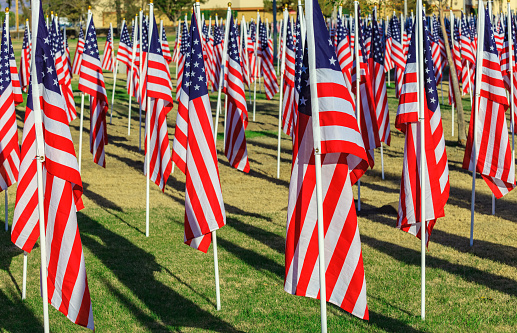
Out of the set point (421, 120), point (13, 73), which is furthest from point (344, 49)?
point (13, 73)

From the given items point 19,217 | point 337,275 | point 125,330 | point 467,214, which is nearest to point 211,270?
point 125,330

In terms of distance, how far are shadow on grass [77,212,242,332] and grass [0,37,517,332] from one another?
0.01m

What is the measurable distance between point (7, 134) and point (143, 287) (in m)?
3.55

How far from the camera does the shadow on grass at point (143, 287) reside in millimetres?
7984

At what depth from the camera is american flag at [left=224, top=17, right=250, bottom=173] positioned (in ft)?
37.7

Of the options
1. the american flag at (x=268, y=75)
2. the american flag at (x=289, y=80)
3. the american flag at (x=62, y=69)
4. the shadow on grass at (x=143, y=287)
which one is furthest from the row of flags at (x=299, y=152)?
the american flag at (x=268, y=75)

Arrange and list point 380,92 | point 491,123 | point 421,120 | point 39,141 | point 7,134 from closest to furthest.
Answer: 1. point 39,141
2. point 421,120
3. point 7,134
4. point 491,123
5. point 380,92

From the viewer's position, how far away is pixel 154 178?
1251 cm

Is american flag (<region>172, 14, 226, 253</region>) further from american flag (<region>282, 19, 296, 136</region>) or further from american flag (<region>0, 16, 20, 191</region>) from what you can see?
american flag (<region>282, 19, 296, 136</region>)

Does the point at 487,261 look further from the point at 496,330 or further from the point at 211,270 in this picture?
the point at 211,270

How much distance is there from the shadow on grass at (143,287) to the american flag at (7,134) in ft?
5.90

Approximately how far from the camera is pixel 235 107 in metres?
12.0

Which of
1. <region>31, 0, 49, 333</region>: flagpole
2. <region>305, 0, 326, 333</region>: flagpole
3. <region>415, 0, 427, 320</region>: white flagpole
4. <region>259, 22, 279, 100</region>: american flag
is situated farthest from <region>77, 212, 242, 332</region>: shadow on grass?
<region>259, 22, 279, 100</region>: american flag

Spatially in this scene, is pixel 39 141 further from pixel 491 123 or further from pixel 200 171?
pixel 491 123
